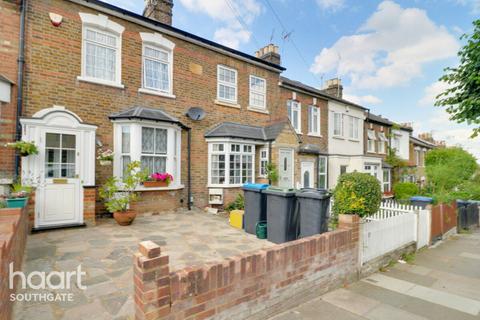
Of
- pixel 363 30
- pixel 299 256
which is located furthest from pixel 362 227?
pixel 363 30

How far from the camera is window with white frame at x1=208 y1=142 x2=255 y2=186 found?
995 centimetres

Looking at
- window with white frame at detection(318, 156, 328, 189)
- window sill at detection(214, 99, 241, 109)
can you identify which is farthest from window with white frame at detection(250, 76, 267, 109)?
window with white frame at detection(318, 156, 328, 189)

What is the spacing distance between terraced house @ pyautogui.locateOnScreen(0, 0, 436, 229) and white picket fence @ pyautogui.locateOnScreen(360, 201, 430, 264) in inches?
212

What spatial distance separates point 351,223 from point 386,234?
1783 millimetres

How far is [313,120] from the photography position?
15031 mm

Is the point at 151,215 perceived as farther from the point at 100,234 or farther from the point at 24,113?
the point at 24,113

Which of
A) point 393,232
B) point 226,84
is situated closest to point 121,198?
point 226,84

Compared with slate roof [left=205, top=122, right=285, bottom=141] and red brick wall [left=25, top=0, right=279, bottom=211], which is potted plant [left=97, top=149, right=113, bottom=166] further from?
slate roof [left=205, top=122, right=285, bottom=141]

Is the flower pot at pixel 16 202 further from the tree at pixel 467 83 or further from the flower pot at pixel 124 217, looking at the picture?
the tree at pixel 467 83

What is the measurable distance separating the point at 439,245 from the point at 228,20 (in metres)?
12.0

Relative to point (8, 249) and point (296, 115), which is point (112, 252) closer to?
point (8, 249)

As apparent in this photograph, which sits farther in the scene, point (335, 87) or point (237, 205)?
point (335, 87)

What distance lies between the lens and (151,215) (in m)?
8.02

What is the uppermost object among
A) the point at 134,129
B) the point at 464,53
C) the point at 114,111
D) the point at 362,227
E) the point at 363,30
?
the point at 363,30
